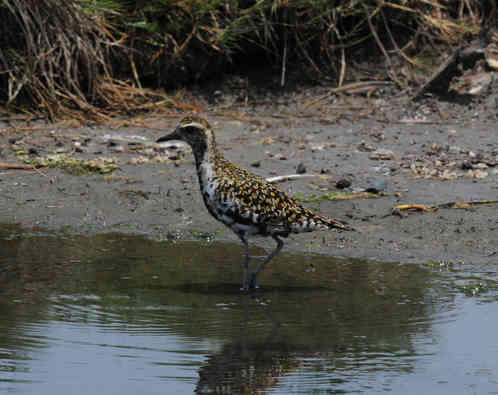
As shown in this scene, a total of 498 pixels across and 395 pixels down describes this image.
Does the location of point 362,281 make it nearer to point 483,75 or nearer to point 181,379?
point 181,379

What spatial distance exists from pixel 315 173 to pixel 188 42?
341 centimetres

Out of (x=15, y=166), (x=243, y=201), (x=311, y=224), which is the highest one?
(x=243, y=201)

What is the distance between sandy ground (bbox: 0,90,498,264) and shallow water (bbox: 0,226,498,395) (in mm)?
583

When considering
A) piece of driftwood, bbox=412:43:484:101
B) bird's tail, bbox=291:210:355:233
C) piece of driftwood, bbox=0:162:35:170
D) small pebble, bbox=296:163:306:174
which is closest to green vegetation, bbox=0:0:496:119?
piece of driftwood, bbox=412:43:484:101

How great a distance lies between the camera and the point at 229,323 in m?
5.38

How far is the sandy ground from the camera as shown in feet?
25.2

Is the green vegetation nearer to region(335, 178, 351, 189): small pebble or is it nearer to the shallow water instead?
region(335, 178, 351, 189): small pebble

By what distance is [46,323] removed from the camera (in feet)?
17.1

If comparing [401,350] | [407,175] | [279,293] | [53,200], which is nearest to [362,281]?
[279,293]

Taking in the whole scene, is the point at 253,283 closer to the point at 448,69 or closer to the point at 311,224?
the point at 311,224

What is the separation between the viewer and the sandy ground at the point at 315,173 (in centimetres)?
769

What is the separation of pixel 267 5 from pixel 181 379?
25.2 feet

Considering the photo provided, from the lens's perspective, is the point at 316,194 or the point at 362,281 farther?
the point at 316,194

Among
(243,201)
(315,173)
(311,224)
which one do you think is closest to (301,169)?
(315,173)
